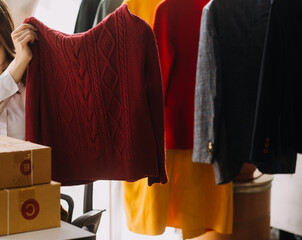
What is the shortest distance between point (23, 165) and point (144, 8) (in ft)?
3.72

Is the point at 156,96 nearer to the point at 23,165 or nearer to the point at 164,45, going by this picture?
the point at 164,45

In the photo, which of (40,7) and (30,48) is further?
(40,7)

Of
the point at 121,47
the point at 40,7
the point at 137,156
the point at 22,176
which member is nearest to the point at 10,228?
the point at 22,176

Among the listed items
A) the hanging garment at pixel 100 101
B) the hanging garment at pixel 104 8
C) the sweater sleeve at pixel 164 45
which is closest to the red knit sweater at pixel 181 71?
the sweater sleeve at pixel 164 45

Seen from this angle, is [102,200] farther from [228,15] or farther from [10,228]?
[10,228]

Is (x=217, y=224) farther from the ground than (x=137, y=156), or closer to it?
closer to it

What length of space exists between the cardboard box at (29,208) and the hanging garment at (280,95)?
911mm

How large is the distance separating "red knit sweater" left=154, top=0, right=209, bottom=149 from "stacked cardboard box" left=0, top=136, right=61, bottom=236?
96 centimetres

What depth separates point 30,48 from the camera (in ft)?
4.91

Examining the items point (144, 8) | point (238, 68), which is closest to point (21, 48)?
point (144, 8)

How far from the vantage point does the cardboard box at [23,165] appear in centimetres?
90

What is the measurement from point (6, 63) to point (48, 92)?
0.31 metres

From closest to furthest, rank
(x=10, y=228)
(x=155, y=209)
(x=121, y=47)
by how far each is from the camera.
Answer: (x=10, y=228), (x=121, y=47), (x=155, y=209)

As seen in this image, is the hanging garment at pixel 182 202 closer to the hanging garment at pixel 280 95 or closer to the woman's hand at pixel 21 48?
the hanging garment at pixel 280 95
